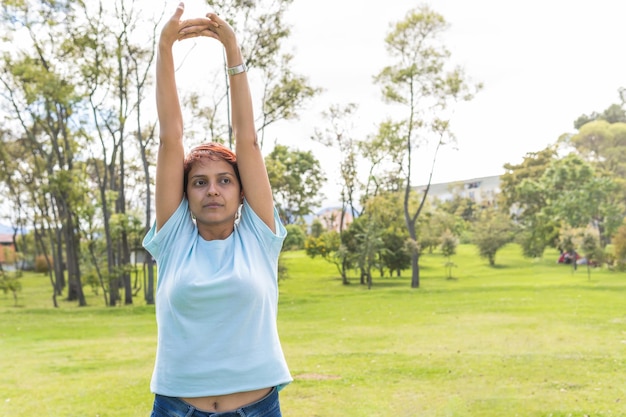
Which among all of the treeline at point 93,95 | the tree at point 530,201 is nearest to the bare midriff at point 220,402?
the treeline at point 93,95

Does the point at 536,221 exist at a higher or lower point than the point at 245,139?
higher

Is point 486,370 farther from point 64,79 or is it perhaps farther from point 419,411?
point 64,79

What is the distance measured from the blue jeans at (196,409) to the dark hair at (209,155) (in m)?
0.54

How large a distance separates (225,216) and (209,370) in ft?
1.24

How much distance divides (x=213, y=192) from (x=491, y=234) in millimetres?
29935

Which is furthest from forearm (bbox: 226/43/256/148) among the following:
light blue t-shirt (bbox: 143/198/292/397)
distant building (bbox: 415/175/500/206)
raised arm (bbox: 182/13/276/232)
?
distant building (bbox: 415/175/500/206)

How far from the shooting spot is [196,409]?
5.59 ft

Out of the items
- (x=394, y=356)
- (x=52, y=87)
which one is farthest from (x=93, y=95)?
(x=394, y=356)

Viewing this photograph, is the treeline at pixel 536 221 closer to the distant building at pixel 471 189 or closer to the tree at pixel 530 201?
the tree at pixel 530 201

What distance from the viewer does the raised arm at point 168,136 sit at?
1848 millimetres

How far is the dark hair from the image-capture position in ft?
6.11

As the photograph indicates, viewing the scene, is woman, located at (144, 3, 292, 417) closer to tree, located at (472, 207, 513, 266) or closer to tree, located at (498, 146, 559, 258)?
tree, located at (472, 207, 513, 266)

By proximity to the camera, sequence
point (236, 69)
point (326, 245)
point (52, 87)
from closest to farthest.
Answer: point (236, 69) < point (52, 87) < point (326, 245)

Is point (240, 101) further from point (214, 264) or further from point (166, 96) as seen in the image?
point (214, 264)
